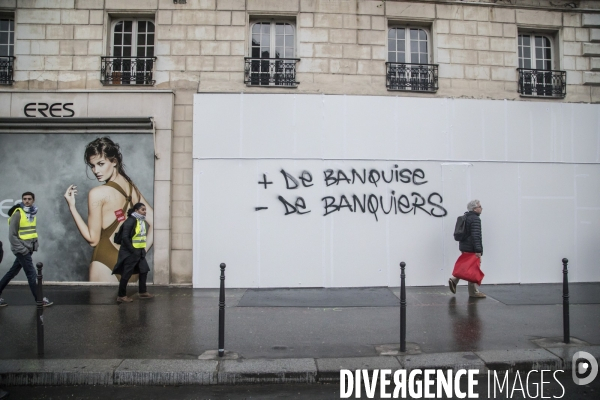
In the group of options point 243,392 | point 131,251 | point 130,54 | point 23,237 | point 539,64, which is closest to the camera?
point 243,392

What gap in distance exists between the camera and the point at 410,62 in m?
10.0

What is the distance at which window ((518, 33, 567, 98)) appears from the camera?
1016 centimetres

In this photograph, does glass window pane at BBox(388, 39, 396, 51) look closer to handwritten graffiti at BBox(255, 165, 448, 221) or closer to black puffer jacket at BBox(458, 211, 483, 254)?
handwritten graffiti at BBox(255, 165, 448, 221)

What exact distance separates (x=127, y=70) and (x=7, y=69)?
248 centimetres

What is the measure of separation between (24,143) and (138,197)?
264 centimetres

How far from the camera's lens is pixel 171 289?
9.13 meters

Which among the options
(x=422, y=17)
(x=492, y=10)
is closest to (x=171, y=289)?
(x=422, y=17)

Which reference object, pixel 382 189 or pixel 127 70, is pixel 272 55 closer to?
pixel 127 70

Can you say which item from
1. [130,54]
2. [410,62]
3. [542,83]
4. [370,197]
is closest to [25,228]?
[130,54]

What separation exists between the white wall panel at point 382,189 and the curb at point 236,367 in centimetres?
402

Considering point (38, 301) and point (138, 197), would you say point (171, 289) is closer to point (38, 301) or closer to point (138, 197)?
point (138, 197)

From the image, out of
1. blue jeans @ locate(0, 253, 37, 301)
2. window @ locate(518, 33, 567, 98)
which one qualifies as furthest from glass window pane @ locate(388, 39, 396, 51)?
blue jeans @ locate(0, 253, 37, 301)

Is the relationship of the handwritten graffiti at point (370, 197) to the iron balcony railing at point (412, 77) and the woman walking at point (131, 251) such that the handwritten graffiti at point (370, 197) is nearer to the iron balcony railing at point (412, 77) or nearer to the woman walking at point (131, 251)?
the iron balcony railing at point (412, 77)

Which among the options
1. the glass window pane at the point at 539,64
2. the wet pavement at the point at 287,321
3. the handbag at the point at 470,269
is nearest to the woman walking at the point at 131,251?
the wet pavement at the point at 287,321
